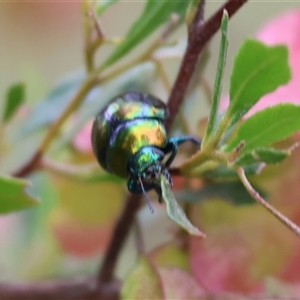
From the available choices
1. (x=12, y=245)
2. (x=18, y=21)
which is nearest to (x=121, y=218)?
(x=12, y=245)

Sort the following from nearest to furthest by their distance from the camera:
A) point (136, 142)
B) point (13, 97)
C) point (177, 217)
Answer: point (177, 217) → point (136, 142) → point (13, 97)

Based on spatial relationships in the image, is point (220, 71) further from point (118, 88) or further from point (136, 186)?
point (118, 88)

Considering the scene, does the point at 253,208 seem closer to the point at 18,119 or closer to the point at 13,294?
the point at 13,294

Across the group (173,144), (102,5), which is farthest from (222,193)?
(102,5)

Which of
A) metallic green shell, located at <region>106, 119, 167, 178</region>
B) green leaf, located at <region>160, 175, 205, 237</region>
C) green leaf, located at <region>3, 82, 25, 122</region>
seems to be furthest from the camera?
green leaf, located at <region>3, 82, 25, 122</region>

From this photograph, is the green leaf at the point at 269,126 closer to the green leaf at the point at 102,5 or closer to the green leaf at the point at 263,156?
the green leaf at the point at 263,156

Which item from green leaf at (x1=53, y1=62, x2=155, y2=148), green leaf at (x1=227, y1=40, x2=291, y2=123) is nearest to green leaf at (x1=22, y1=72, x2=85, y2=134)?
green leaf at (x1=53, y1=62, x2=155, y2=148)

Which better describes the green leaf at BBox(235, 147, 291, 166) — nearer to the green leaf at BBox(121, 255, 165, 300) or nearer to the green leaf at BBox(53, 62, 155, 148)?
the green leaf at BBox(121, 255, 165, 300)

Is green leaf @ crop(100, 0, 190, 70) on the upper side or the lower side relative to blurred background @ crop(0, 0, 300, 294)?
upper
